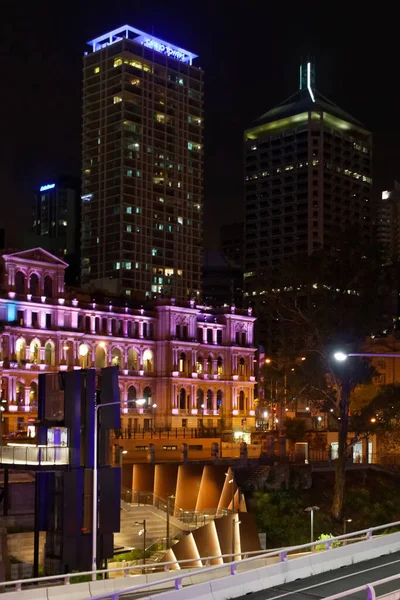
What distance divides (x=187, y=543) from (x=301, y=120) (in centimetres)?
16092

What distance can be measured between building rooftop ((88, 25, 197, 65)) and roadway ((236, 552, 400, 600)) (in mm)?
152253

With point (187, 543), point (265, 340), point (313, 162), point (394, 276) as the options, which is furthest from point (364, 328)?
point (313, 162)

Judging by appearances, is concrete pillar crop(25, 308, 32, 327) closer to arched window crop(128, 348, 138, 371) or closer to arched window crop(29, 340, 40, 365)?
arched window crop(29, 340, 40, 365)

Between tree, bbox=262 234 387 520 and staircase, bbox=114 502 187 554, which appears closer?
staircase, bbox=114 502 187 554

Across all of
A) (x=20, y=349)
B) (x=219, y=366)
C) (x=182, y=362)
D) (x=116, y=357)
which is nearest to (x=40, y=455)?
(x=20, y=349)

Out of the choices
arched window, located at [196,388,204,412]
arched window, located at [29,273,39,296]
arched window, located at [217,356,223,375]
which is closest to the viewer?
arched window, located at [29,273,39,296]

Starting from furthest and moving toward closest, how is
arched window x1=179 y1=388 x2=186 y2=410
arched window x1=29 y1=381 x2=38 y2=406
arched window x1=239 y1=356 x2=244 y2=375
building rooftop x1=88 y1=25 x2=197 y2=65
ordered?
building rooftop x1=88 y1=25 x2=197 y2=65 < arched window x1=239 y1=356 x2=244 y2=375 < arched window x1=179 y1=388 x2=186 y2=410 < arched window x1=29 y1=381 x2=38 y2=406

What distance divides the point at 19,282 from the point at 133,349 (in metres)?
18.8

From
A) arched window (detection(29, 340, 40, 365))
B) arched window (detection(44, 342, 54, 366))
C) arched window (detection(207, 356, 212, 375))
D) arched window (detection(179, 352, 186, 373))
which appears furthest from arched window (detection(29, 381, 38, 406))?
arched window (detection(207, 356, 212, 375))

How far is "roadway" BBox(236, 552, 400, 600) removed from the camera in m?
24.4

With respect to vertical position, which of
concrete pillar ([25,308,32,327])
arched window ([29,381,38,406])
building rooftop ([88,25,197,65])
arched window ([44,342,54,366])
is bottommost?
arched window ([29,381,38,406])

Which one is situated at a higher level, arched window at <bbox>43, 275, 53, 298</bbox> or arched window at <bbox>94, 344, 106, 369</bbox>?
arched window at <bbox>43, 275, 53, 298</bbox>

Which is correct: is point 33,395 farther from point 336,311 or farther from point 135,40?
point 135,40

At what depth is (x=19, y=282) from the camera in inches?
3701
